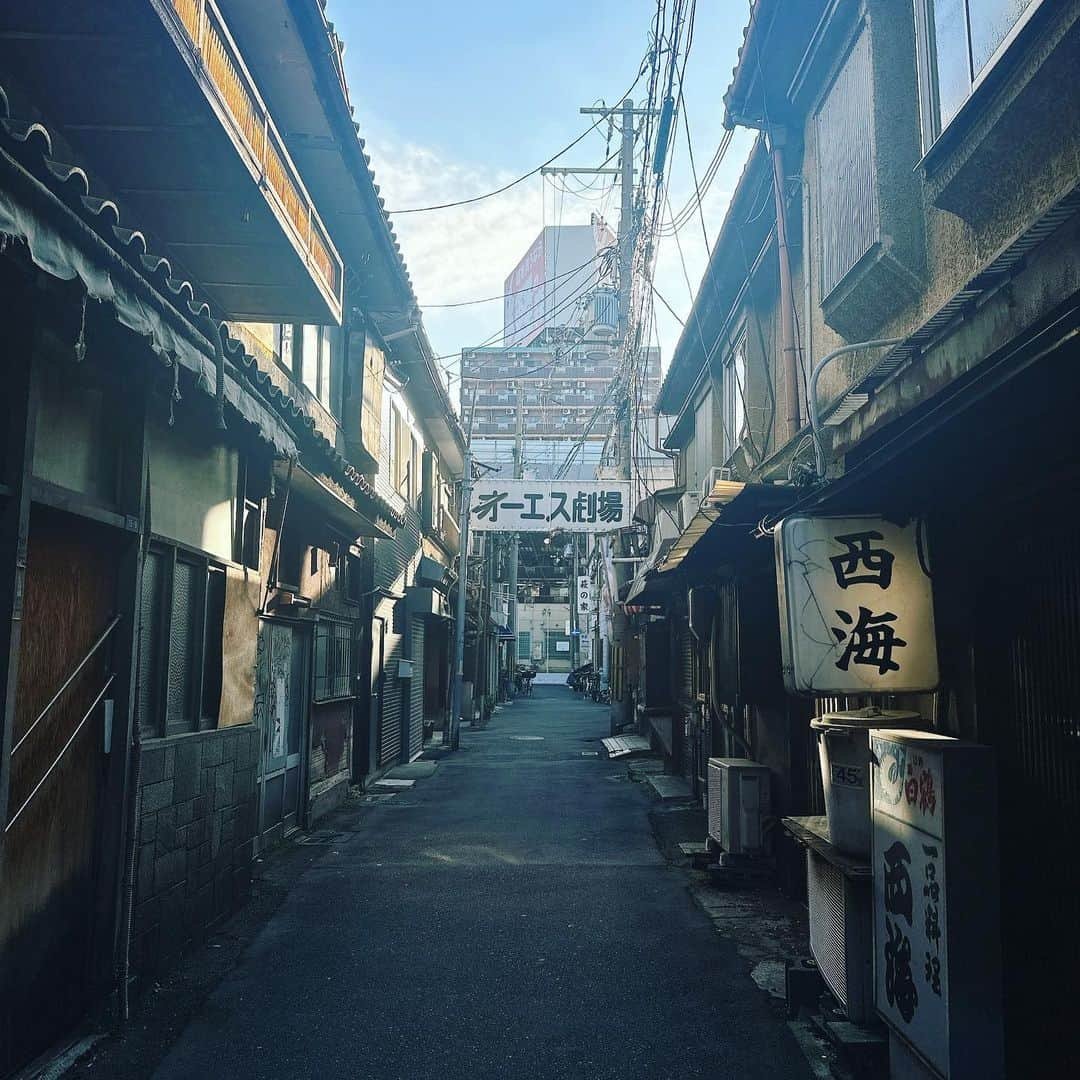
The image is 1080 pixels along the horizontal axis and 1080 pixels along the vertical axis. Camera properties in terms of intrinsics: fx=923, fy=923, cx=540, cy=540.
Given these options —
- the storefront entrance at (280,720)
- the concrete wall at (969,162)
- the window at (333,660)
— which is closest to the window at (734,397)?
the concrete wall at (969,162)

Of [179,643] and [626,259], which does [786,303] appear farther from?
[626,259]

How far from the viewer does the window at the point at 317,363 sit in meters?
13.1

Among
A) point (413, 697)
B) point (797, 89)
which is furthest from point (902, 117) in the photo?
point (413, 697)

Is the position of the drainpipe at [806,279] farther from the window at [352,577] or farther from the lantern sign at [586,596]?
the lantern sign at [586,596]

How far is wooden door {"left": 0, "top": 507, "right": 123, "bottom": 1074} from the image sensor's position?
5.36 metres

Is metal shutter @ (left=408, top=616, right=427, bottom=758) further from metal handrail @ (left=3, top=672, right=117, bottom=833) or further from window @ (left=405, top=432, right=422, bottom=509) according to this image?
metal handrail @ (left=3, top=672, right=117, bottom=833)

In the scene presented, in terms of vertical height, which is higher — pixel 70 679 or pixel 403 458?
pixel 403 458

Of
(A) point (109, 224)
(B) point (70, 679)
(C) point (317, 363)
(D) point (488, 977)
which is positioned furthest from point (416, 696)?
(A) point (109, 224)

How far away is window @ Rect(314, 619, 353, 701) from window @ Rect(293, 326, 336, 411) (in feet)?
11.6

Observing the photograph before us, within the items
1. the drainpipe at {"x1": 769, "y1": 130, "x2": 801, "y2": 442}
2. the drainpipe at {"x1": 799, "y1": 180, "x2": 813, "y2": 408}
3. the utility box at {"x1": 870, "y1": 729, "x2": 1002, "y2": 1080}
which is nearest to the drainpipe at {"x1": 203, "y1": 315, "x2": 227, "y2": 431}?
the utility box at {"x1": 870, "y1": 729, "x2": 1002, "y2": 1080}

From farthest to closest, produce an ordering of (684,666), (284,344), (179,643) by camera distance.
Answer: (684,666) < (284,344) < (179,643)

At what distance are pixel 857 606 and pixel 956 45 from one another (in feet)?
11.8

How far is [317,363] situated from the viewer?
1407 centimetres

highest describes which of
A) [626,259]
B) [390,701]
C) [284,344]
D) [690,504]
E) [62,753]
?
[626,259]
